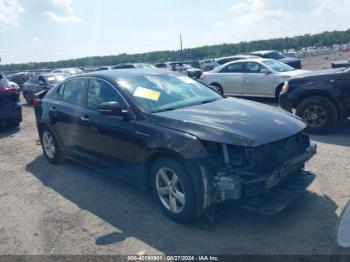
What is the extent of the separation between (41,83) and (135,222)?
1225 centimetres

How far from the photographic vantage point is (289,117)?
13.9ft

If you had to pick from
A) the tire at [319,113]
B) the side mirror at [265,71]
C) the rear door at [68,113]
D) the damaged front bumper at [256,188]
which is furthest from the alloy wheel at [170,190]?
the side mirror at [265,71]

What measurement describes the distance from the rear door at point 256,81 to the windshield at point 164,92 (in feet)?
20.9

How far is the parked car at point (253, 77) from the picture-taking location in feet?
36.0

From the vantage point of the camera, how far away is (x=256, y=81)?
11.4 meters

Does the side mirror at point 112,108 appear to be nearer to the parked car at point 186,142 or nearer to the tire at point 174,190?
the parked car at point 186,142

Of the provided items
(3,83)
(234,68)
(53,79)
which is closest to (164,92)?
(3,83)

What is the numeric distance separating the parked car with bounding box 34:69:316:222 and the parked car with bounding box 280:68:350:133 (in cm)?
283

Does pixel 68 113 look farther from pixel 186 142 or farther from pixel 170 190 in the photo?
pixel 186 142

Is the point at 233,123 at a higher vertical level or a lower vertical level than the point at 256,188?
higher

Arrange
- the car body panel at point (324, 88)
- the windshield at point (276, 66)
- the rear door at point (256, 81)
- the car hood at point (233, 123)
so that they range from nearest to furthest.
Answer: the car hood at point (233, 123) → the car body panel at point (324, 88) → the rear door at point (256, 81) → the windshield at point (276, 66)

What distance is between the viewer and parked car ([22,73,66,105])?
14.4 m

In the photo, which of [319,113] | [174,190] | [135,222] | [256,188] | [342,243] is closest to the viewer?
[342,243]

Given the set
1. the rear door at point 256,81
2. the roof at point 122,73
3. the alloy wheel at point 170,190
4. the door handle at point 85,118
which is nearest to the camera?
the alloy wheel at point 170,190
